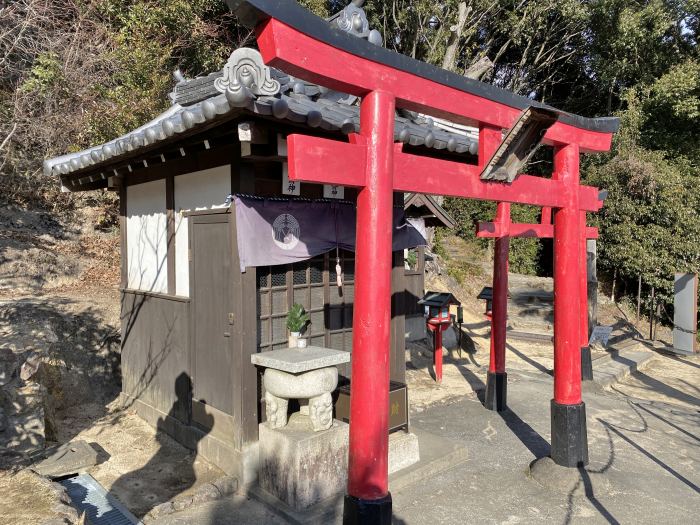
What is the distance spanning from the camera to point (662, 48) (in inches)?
765

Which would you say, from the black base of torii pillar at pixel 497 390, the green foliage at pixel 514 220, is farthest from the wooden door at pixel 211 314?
the green foliage at pixel 514 220

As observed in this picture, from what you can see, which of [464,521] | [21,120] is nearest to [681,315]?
[464,521]

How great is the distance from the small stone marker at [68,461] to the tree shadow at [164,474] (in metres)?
0.54

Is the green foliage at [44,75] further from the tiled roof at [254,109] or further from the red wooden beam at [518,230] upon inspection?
the red wooden beam at [518,230]

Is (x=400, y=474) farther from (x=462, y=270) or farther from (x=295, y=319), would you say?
(x=462, y=270)

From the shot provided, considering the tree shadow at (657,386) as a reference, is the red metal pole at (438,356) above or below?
above

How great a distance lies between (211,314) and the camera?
5824 millimetres

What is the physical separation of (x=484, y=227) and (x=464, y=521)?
4.11m

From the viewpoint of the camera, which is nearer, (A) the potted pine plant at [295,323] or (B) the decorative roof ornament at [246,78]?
(B) the decorative roof ornament at [246,78]

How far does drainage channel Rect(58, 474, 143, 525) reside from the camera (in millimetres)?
4715

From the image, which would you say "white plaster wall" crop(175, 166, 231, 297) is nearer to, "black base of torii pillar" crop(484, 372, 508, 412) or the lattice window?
the lattice window

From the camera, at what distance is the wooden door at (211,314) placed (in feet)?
18.2

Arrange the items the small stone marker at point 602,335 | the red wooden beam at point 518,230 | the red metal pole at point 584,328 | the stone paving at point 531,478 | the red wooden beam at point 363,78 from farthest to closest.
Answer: the small stone marker at point 602,335
the red metal pole at point 584,328
the red wooden beam at point 518,230
the stone paving at point 531,478
the red wooden beam at point 363,78

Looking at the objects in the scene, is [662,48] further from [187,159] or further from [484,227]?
[187,159]
